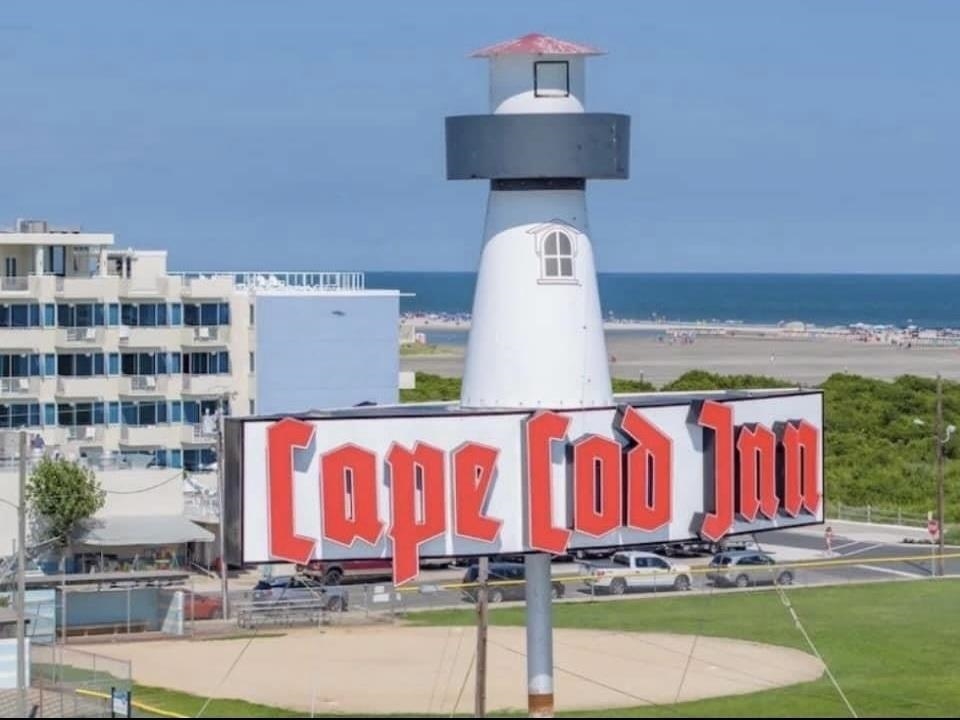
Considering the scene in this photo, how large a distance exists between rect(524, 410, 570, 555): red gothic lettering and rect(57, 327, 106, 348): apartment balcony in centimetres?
5997

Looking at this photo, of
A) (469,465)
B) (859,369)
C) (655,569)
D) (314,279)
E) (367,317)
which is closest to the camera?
(469,465)

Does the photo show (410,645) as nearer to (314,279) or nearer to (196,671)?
(196,671)

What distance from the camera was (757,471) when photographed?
3691 cm

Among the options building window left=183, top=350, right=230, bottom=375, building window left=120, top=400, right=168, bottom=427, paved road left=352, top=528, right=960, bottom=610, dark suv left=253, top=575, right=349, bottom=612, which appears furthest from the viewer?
building window left=183, top=350, right=230, bottom=375

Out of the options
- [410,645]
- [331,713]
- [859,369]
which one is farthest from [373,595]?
[859,369]

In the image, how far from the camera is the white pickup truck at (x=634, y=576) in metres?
74.5

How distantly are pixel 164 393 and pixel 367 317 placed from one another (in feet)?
30.4

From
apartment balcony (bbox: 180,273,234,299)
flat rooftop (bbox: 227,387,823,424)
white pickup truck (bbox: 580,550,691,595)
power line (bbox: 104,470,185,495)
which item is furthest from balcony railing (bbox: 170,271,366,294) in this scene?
flat rooftop (bbox: 227,387,823,424)

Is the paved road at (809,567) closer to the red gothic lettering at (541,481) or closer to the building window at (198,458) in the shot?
the building window at (198,458)

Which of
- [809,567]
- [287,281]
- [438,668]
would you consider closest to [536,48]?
[438,668]

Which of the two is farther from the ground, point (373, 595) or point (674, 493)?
point (674, 493)

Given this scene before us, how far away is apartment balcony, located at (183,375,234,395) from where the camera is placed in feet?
311

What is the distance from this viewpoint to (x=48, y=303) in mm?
91875

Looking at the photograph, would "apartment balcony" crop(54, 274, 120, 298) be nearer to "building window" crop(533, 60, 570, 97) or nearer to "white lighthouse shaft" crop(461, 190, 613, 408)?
"white lighthouse shaft" crop(461, 190, 613, 408)
